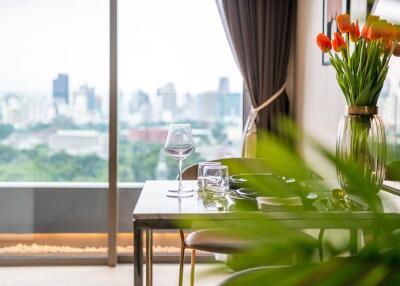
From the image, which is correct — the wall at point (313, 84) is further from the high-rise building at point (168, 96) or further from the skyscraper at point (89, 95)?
the skyscraper at point (89, 95)

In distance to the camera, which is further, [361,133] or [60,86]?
[60,86]

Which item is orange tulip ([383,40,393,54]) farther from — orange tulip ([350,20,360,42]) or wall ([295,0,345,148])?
wall ([295,0,345,148])

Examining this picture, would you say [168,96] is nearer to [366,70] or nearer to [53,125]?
[53,125]

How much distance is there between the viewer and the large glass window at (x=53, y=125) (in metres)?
3.86

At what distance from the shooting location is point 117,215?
3.93 meters

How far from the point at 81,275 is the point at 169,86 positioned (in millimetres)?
1382

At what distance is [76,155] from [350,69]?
7.67 feet

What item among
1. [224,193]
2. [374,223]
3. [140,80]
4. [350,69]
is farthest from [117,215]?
[374,223]

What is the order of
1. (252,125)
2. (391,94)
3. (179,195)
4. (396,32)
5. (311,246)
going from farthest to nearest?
1. (252,125)
2. (179,195)
3. (391,94)
4. (396,32)
5. (311,246)

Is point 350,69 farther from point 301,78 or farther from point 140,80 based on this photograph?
point 140,80

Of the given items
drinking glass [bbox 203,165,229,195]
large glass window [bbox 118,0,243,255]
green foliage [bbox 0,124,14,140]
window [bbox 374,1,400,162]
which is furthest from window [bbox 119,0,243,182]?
window [bbox 374,1,400,162]

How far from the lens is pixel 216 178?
2.38 m

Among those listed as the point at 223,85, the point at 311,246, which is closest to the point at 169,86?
the point at 223,85

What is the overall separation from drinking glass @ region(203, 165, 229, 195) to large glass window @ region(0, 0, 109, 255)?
1680 mm
